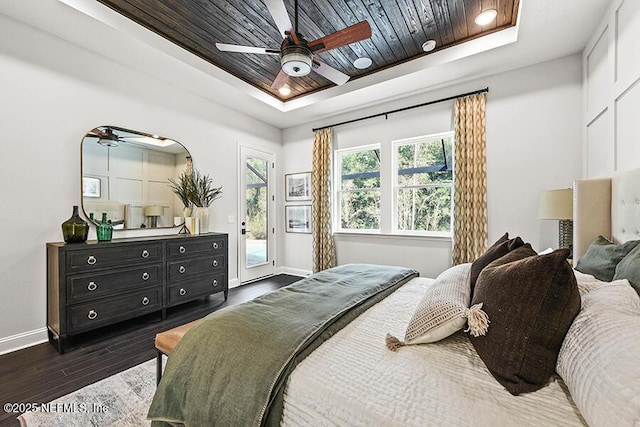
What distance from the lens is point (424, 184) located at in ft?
13.4

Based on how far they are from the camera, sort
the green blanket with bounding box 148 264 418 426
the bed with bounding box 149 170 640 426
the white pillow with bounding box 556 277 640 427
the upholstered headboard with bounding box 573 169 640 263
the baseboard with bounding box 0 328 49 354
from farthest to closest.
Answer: the baseboard with bounding box 0 328 49 354, the upholstered headboard with bounding box 573 169 640 263, the green blanket with bounding box 148 264 418 426, the bed with bounding box 149 170 640 426, the white pillow with bounding box 556 277 640 427

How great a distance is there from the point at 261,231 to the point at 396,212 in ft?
7.99

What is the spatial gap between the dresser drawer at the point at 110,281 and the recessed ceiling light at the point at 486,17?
4182mm

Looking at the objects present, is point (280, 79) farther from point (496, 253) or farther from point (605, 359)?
point (605, 359)

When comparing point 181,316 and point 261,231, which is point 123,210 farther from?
point 261,231

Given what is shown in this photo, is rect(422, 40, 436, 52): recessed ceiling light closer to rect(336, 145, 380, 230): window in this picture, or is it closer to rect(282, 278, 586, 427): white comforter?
rect(336, 145, 380, 230): window

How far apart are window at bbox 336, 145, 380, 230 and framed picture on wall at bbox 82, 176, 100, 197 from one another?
10.9 feet

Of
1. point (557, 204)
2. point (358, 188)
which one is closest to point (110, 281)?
point (358, 188)

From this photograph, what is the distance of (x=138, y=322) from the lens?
A: 9.92 feet

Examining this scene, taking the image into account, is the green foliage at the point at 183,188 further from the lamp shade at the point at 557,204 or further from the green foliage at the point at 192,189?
the lamp shade at the point at 557,204

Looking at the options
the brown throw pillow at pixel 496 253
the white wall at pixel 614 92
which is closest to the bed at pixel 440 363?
the brown throw pillow at pixel 496 253

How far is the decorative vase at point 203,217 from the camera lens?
3785 millimetres

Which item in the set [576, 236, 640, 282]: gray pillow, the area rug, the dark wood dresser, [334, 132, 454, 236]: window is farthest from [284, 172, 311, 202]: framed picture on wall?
[576, 236, 640, 282]: gray pillow

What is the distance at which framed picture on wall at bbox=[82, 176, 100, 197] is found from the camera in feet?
9.56
